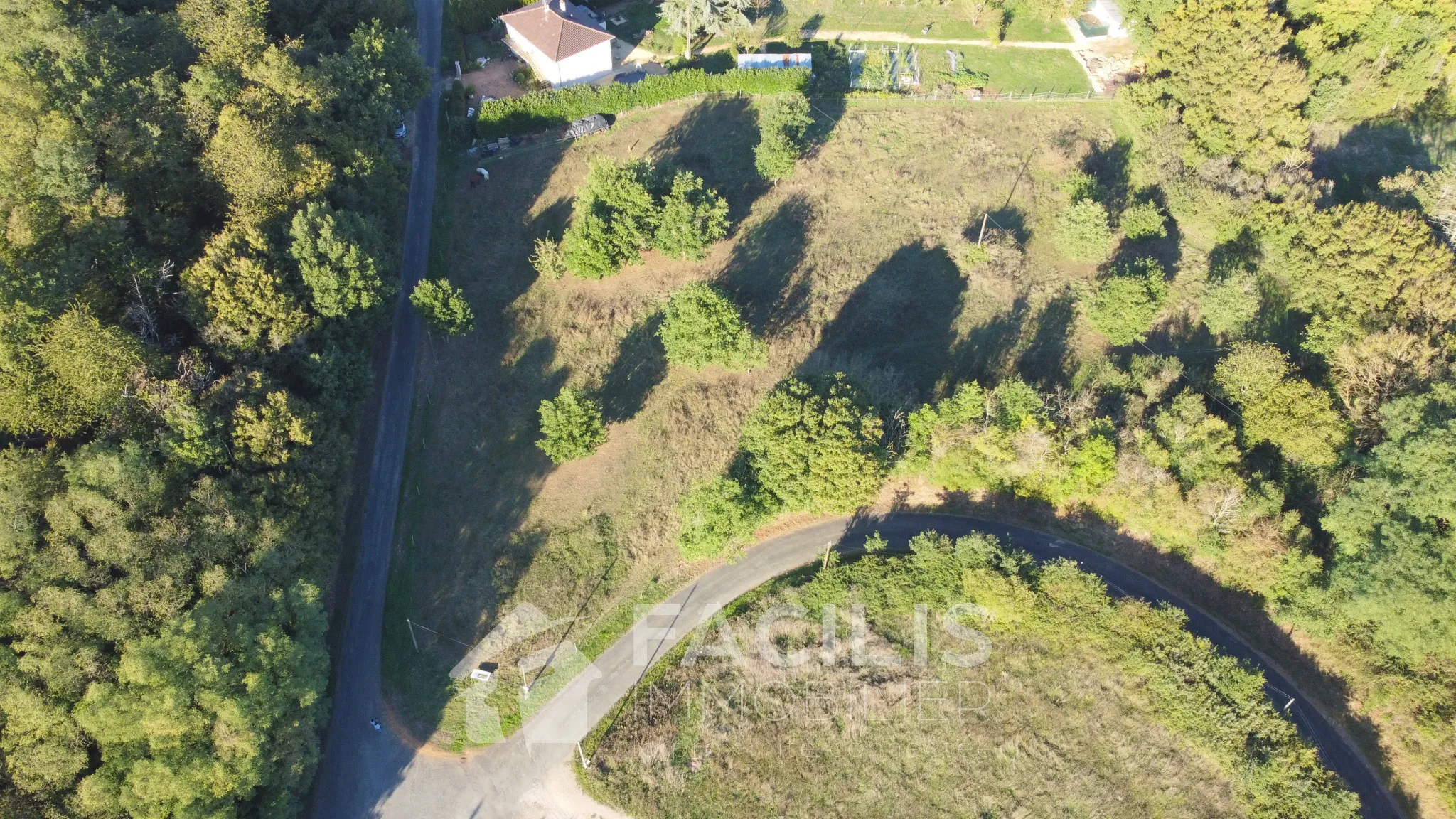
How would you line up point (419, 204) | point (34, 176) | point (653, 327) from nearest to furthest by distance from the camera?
1. point (34, 176)
2. point (653, 327)
3. point (419, 204)

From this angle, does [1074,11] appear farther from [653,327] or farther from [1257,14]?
[653,327]

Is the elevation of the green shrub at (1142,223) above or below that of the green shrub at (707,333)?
above

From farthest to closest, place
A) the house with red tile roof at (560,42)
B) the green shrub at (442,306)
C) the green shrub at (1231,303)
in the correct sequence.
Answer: the house with red tile roof at (560,42), the green shrub at (1231,303), the green shrub at (442,306)

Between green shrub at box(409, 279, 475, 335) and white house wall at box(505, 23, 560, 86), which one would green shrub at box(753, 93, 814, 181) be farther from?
green shrub at box(409, 279, 475, 335)

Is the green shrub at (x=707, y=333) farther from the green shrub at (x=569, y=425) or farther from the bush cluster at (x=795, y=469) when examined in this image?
the green shrub at (x=569, y=425)

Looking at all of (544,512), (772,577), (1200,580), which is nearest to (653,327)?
(544,512)

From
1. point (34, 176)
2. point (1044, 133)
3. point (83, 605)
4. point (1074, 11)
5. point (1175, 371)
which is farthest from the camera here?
point (1074, 11)

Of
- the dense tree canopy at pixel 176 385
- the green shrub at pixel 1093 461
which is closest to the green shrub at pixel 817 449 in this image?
the green shrub at pixel 1093 461

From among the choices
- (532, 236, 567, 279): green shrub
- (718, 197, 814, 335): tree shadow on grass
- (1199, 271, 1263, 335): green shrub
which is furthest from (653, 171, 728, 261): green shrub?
(1199, 271, 1263, 335): green shrub
